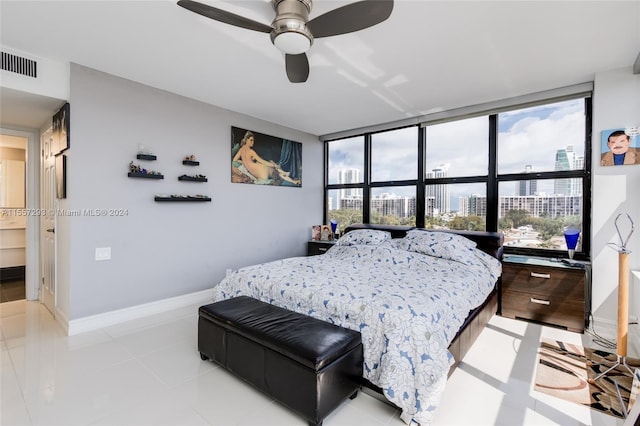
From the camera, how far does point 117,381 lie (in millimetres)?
2154

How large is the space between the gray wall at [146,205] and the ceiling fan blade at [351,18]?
1979 mm

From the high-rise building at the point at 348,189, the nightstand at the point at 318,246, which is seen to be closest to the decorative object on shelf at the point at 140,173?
the nightstand at the point at 318,246

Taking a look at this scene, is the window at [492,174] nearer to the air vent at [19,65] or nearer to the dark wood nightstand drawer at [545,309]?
the dark wood nightstand drawer at [545,309]

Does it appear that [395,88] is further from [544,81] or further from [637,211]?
[637,211]

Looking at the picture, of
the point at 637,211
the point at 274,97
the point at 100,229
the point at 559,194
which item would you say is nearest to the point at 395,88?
the point at 274,97

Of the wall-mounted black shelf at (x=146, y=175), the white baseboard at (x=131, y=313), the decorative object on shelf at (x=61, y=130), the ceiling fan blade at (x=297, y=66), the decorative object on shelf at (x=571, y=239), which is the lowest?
the white baseboard at (x=131, y=313)

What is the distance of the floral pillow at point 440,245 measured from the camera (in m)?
3.25

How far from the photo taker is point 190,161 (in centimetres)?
374

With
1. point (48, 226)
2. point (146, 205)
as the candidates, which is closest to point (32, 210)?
point (48, 226)

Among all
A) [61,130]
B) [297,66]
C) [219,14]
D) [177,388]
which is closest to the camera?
[219,14]

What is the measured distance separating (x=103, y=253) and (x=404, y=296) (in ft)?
10.0

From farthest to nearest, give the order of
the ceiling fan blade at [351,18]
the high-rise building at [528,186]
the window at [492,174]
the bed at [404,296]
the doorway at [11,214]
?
the doorway at [11,214]
the high-rise building at [528,186]
the window at [492,174]
the bed at [404,296]
the ceiling fan blade at [351,18]

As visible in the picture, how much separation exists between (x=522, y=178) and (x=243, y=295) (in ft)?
11.8

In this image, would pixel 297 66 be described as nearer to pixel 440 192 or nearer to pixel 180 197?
pixel 180 197
